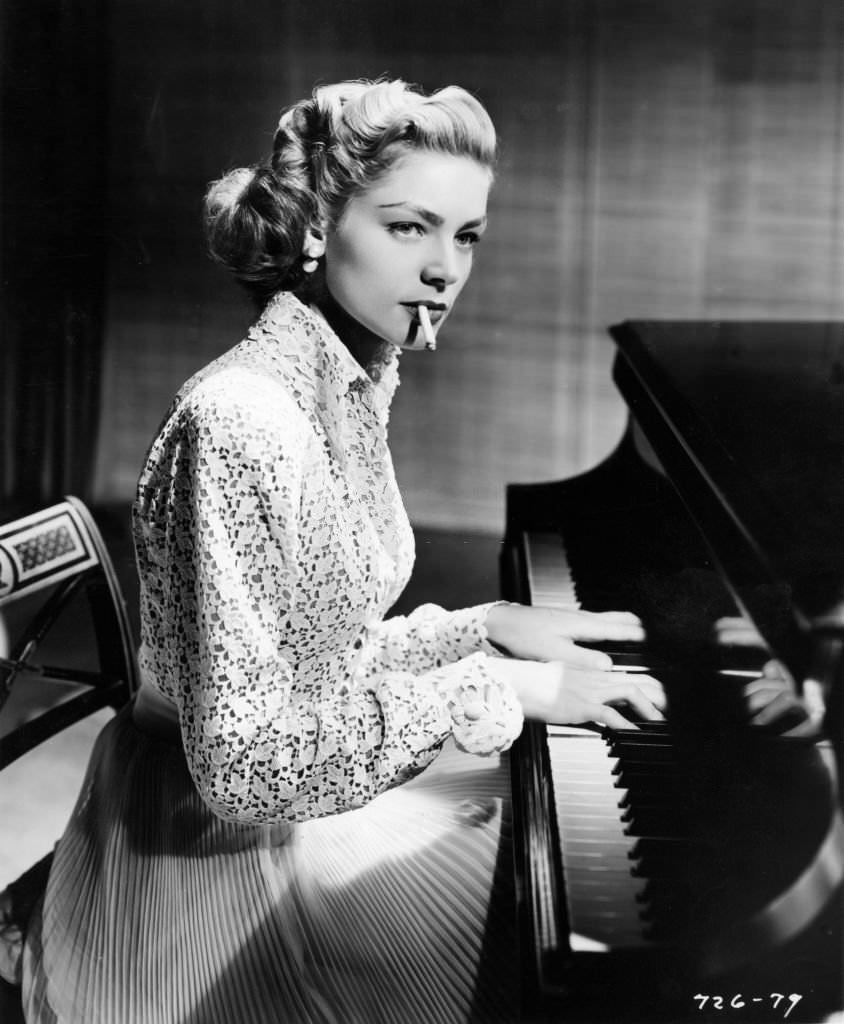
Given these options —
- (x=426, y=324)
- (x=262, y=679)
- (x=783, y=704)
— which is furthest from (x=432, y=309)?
(x=783, y=704)

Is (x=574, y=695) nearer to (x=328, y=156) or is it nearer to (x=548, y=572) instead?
(x=548, y=572)

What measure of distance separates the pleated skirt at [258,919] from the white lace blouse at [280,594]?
143mm

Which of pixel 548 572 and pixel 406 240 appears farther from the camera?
pixel 548 572

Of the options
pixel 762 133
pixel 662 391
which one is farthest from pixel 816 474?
pixel 762 133

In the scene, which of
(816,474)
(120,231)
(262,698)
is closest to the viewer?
(262,698)

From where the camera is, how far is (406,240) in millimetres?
1262

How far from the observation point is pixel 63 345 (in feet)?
5.00

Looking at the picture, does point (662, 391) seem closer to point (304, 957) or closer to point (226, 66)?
A: point (226, 66)

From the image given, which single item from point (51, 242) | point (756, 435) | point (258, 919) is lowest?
point (258, 919)

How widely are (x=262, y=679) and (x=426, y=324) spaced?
0.51 m

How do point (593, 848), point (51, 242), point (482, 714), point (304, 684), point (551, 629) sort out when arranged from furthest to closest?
point (51, 242)
point (551, 629)
point (304, 684)
point (482, 714)
point (593, 848)

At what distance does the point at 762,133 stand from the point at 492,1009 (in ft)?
3.96

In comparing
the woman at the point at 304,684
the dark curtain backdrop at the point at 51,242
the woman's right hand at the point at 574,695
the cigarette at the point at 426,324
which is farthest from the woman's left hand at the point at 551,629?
the dark curtain backdrop at the point at 51,242

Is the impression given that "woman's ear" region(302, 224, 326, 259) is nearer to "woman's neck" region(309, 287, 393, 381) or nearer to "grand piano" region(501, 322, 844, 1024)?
"woman's neck" region(309, 287, 393, 381)
